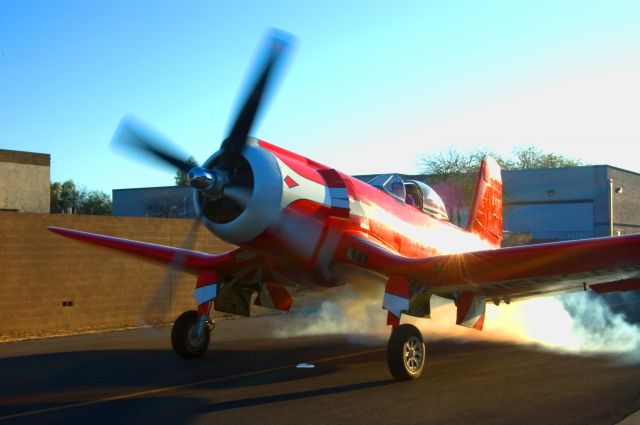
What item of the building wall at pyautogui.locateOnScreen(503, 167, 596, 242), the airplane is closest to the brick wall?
the airplane

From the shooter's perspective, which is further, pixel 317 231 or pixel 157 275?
pixel 157 275

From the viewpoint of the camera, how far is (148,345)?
38.6 ft

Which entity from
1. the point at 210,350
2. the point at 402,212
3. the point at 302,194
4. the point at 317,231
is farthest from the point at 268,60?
the point at 210,350

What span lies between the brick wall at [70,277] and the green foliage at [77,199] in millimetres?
60894

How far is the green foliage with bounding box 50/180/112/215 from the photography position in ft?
241

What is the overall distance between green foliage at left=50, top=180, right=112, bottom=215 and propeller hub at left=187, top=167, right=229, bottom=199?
69408mm

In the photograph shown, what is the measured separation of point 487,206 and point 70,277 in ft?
32.0

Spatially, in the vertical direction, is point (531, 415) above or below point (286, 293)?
below

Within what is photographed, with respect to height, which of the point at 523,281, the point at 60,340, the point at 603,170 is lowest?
the point at 60,340

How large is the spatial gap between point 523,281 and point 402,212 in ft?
8.05

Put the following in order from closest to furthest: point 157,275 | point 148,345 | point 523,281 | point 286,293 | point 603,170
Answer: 1. point 523,281
2. point 286,293
3. point 148,345
4. point 157,275
5. point 603,170

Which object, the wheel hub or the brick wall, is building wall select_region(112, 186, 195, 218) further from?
the wheel hub

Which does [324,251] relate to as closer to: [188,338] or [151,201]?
[188,338]

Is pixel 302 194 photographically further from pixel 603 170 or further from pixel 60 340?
pixel 603 170
